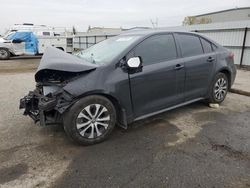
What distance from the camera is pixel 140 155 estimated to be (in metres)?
3.10

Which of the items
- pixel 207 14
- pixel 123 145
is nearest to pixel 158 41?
pixel 123 145

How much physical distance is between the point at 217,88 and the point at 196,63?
0.99 metres

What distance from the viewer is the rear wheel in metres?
4.84

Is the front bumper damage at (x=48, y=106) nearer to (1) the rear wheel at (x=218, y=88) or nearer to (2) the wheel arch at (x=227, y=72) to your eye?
(1) the rear wheel at (x=218, y=88)

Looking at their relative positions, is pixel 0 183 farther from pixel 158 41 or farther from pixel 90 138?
pixel 158 41

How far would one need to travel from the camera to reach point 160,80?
3.82m

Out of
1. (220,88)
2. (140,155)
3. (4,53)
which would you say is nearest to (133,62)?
(140,155)

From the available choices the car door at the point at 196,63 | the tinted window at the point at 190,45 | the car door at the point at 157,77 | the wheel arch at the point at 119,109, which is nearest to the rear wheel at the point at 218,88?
the car door at the point at 196,63

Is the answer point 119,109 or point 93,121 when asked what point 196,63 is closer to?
point 119,109

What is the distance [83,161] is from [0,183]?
3.13 feet

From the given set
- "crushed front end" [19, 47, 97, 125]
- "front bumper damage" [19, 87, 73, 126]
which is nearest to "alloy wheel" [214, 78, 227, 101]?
"crushed front end" [19, 47, 97, 125]

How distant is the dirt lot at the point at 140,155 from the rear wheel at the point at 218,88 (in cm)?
52

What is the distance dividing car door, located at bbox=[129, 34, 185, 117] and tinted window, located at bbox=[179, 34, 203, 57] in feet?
0.82

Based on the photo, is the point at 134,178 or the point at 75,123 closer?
the point at 134,178
